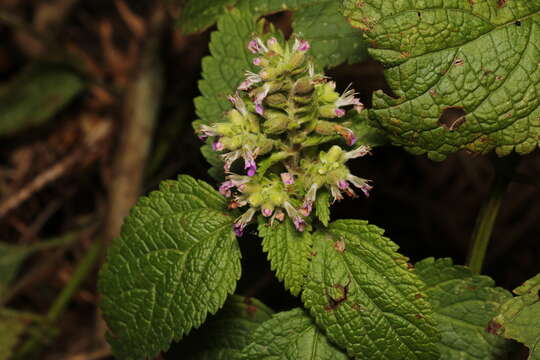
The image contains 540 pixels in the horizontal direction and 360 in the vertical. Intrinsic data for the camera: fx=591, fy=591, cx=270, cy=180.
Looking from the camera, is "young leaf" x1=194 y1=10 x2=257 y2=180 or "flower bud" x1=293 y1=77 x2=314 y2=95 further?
"young leaf" x1=194 y1=10 x2=257 y2=180

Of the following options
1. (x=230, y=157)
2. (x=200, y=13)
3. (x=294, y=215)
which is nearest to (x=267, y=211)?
(x=294, y=215)

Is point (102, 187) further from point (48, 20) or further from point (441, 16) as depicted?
point (441, 16)

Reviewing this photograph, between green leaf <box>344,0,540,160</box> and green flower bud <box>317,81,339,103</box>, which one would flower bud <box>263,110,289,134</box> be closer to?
green flower bud <box>317,81,339,103</box>

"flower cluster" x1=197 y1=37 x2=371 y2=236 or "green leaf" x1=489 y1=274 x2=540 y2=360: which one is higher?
"flower cluster" x1=197 y1=37 x2=371 y2=236

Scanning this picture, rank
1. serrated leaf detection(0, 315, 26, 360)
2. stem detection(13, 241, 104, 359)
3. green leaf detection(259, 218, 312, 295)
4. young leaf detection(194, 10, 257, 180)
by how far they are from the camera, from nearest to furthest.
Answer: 1. green leaf detection(259, 218, 312, 295)
2. young leaf detection(194, 10, 257, 180)
3. serrated leaf detection(0, 315, 26, 360)
4. stem detection(13, 241, 104, 359)

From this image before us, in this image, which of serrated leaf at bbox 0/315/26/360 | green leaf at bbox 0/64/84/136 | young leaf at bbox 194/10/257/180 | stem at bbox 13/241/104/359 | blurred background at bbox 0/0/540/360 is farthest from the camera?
green leaf at bbox 0/64/84/136

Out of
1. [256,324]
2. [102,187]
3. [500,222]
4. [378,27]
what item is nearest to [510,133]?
[378,27]

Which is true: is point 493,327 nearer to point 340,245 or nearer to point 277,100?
point 340,245

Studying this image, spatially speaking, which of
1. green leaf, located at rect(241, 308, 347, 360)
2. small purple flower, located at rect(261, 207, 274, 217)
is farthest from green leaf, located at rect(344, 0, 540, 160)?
green leaf, located at rect(241, 308, 347, 360)
